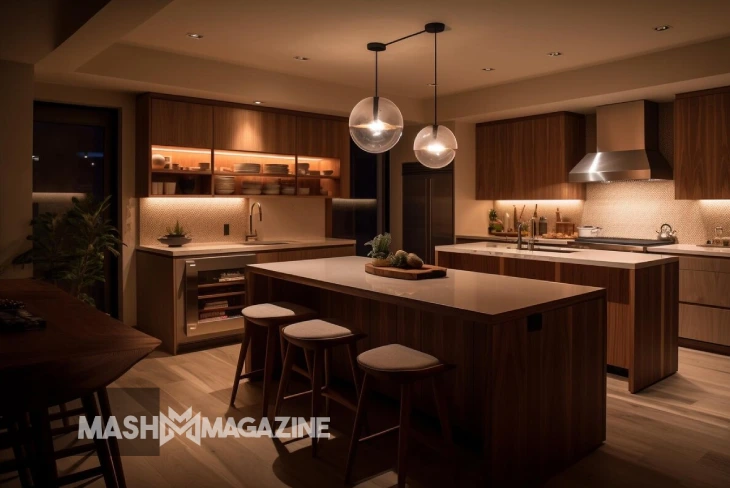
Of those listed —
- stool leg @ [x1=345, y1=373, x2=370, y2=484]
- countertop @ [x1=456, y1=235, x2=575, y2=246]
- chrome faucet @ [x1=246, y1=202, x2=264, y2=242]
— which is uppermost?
chrome faucet @ [x1=246, y1=202, x2=264, y2=242]

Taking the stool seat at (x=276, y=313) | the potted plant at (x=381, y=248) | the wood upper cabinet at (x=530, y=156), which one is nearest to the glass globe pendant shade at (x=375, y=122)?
the potted plant at (x=381, y=248)

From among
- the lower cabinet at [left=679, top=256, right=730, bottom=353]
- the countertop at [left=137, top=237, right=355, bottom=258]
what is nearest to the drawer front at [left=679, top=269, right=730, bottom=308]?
the lower cabinet at [left=679, top=256, right=730, bottom=353]

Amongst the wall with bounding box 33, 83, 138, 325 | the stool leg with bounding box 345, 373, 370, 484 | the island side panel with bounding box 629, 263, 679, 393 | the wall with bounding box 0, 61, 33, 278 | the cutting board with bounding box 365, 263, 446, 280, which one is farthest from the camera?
the wall with bounding box 33, 83, 138, 325

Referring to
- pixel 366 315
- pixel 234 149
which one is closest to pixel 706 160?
pixel 366 315

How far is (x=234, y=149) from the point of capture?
5793mm

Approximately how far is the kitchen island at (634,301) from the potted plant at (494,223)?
2648 millimetres

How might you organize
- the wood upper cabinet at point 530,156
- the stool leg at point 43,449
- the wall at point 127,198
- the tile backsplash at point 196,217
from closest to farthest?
the stool leg at point 43,449
the wall at point 127,198
the tile backsplash at point 196,217
the wood upper cabinet at point 530,156

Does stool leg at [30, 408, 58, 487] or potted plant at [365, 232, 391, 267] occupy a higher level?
potted plant at [365, 232, 391, 267]

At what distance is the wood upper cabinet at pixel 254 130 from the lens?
5.71 metres

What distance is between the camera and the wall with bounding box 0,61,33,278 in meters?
4.20

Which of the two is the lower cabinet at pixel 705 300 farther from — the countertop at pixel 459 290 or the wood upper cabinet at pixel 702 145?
the countertop at pixel 459 290

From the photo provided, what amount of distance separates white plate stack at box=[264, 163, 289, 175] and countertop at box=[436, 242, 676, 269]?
214cm

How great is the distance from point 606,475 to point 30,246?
13.8 ft

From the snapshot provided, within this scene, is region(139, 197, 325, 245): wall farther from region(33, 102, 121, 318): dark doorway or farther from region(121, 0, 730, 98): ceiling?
region(121, 0, 730, 98): ceiling
